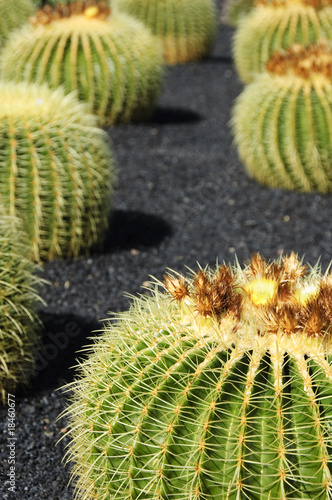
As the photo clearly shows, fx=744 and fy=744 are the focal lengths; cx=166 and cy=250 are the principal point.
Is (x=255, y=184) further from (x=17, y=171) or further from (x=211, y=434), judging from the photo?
(x=211, y=434)

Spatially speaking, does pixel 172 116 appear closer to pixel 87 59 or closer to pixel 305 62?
pixel 87 59

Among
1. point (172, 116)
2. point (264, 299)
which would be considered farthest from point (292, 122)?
point (264, 299)

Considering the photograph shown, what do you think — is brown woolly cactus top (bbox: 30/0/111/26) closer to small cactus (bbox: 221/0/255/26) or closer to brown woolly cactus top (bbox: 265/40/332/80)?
brown woolly cactus top (bbox: 265/40/332/80)

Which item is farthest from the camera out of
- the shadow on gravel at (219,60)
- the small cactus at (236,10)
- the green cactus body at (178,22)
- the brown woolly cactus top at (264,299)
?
the small cactus at (236,10)

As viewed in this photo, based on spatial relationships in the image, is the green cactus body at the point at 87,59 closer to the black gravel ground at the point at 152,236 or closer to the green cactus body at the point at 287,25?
the black gravel ground at the point at 152,236

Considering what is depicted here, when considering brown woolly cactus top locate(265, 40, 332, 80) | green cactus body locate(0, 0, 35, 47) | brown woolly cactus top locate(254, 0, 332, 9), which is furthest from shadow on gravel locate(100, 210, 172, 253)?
green cactus body locate(0, 0, 35, 47)

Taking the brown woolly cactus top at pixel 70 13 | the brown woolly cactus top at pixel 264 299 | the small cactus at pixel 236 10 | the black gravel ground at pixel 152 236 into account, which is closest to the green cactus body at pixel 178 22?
the black gravel ground at pixel 152 236
